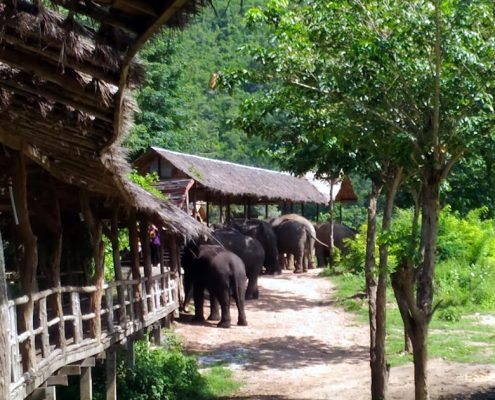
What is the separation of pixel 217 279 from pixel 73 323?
8.49 metres

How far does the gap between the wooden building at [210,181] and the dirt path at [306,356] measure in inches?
128

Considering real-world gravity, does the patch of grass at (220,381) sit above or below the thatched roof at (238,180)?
below

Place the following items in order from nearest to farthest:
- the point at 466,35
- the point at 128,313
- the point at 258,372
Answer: the point at 466,35, the point at 128,313, the point at 258,372

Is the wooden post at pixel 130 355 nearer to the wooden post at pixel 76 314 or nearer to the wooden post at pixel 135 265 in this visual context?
the wooden post at pixel 135 265

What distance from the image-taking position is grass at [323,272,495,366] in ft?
44.5

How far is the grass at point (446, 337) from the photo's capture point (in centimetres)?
1355

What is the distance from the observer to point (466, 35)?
793 centimetres

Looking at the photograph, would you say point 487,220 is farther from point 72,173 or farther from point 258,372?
point 72,173

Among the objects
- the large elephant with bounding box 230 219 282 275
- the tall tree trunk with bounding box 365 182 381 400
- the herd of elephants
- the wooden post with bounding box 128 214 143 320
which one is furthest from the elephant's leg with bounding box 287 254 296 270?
the wooden post with bounding box 128 214 143 320

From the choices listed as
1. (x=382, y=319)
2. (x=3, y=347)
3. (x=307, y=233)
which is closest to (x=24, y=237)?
(x=3, y=347)

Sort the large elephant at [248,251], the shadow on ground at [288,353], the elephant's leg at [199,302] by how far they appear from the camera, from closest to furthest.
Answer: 1. the shadow on ground at [288,353]
2. the elephant's leg at [199,302]
3. the large elephant at [248,251]

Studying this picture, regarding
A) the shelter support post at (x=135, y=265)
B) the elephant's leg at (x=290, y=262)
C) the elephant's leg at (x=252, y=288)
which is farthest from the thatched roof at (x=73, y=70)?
the elephant's leg at (x=290, y=262)

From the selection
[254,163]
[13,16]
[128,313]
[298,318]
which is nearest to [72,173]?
[128,313]

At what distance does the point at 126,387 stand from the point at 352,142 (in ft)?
16.5
